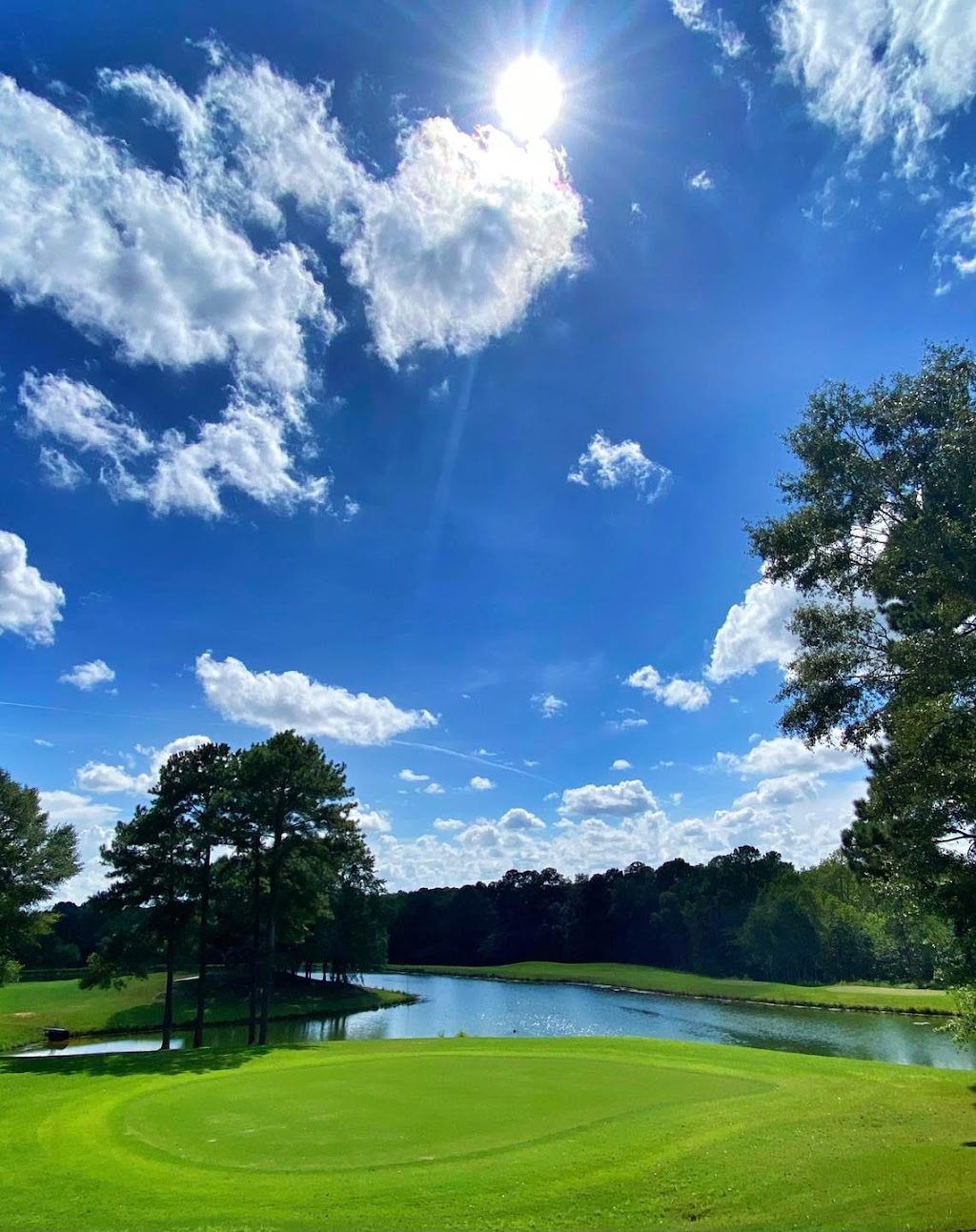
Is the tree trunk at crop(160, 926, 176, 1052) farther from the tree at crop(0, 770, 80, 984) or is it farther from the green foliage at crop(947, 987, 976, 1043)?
the green foliage at crop(947, 987, 976, 1043)

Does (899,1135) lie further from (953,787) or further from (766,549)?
(766,549)

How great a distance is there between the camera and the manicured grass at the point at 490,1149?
30.4 feet

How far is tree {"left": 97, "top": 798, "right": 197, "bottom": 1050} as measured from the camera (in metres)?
29.9

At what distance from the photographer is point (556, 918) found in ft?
465

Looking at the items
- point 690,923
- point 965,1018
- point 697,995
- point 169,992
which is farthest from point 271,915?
point 690,923

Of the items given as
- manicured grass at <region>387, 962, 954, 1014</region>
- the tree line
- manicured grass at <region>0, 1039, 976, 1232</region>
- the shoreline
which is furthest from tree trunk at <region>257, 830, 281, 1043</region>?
the shoreline

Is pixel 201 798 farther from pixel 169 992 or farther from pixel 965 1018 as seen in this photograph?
pixel 965 1018

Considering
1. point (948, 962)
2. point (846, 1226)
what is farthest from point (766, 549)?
point (846, 1226)

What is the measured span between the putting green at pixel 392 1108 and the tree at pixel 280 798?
11.7 meters

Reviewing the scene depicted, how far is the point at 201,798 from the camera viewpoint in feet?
100

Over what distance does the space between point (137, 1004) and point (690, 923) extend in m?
81.0

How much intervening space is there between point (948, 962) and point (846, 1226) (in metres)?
10.8

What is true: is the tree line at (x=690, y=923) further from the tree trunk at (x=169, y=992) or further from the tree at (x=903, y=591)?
the tree trunk at (x=169, y=992)

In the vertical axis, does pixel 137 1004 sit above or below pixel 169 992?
below
